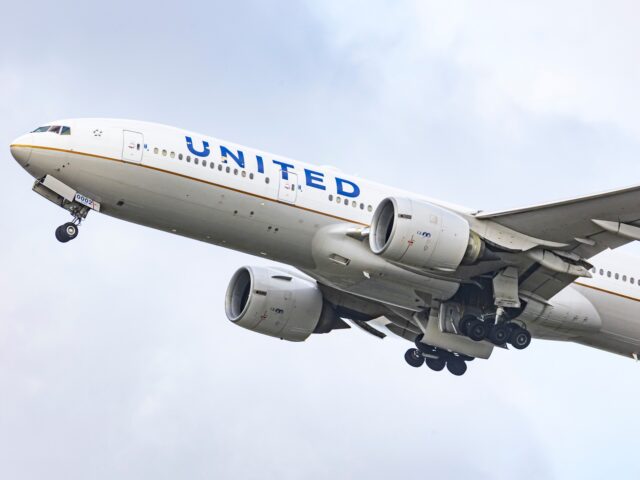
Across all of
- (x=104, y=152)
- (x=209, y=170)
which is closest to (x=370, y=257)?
(x=209, y=170)

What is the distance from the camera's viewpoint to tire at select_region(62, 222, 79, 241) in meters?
37.5

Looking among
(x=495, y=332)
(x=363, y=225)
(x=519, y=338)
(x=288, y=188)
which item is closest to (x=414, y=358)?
(x=519, y=338)

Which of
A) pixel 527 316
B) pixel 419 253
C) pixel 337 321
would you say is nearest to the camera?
pixel 419 253

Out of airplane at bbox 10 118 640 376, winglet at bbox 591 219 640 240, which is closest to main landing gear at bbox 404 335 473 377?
airplane at bbox 10 118 640 376

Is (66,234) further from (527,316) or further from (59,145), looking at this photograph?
(527,316)

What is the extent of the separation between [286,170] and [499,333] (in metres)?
7.86

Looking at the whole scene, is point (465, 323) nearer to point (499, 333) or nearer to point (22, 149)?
point (499, 333)

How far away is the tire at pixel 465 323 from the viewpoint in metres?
39.3

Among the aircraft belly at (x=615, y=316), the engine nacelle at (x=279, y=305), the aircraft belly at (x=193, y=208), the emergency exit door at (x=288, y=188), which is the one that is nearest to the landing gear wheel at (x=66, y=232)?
the aircraft belly at (x=193, y=208)

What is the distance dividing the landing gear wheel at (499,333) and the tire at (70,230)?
12273 millimetres

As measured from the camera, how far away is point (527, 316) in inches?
1575

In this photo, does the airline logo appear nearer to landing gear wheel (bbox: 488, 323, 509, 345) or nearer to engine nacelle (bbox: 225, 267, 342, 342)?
engine nacelle (bbox: 225, 267, 342, 342)

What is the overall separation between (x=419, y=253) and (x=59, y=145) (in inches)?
403

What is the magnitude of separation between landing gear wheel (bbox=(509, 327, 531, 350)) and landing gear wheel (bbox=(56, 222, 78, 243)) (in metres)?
A: 13.0
